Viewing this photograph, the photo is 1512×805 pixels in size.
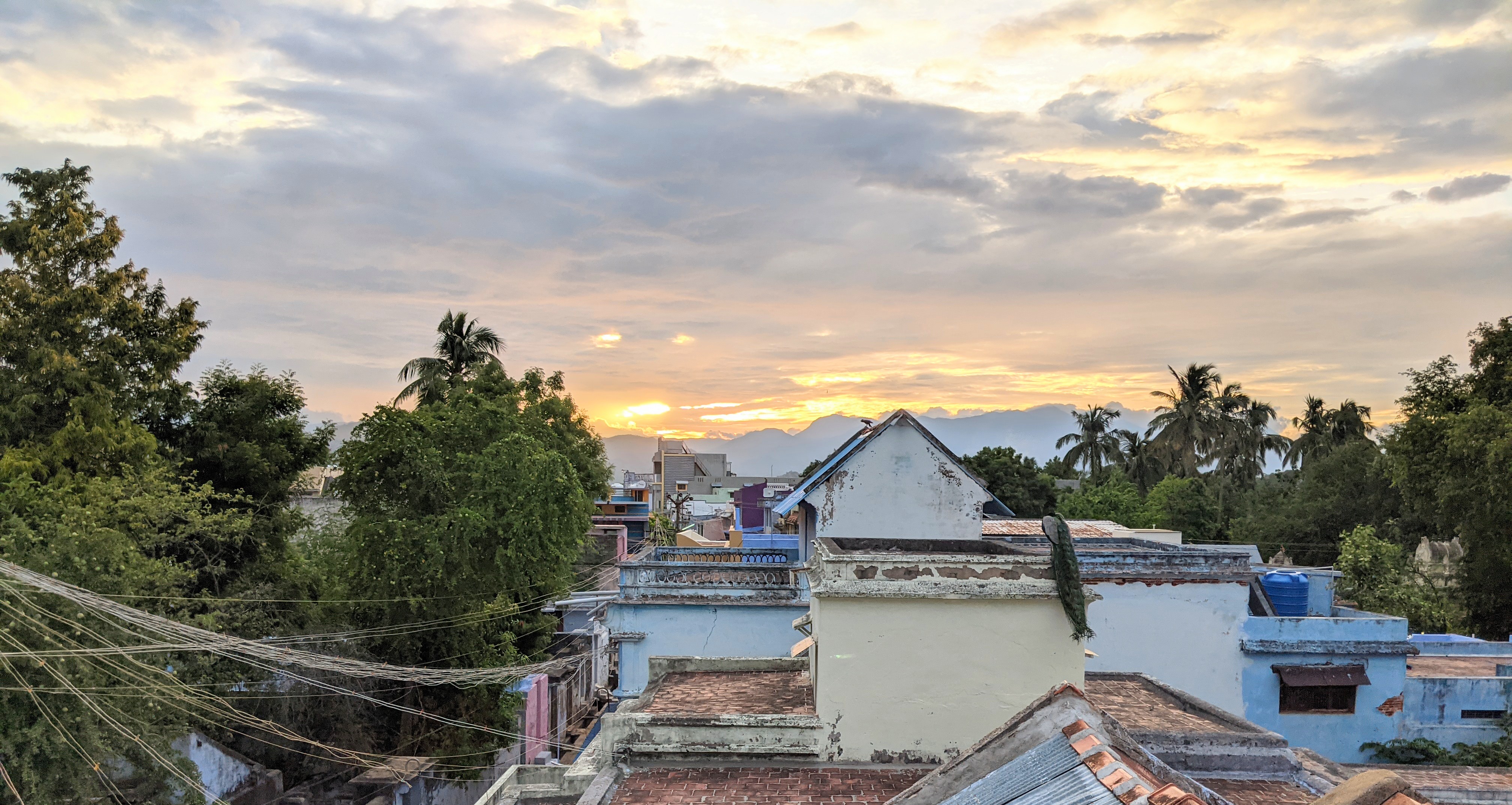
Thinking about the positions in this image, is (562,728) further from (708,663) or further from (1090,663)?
(1090,663)

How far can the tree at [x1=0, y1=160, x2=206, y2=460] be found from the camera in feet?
66.3

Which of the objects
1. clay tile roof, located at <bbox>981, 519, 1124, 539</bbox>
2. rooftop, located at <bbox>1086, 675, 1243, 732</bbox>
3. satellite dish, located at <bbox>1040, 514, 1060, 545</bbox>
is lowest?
rooftop, located at <bbox>1086, 675, 1243, 732</bbox>

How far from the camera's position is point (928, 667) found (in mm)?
10461

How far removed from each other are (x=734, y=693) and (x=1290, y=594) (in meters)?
15.7

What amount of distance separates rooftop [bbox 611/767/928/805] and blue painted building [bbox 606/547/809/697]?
31.4 feet

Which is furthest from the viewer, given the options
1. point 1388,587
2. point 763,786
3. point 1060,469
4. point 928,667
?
point 1060,469

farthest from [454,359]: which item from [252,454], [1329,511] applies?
[1329,511]

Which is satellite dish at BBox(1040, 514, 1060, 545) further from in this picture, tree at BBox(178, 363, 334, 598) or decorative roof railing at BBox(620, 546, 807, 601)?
tree at BBox(178, 363, 334, 598)

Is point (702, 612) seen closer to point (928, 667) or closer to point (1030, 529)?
point (928, 667)

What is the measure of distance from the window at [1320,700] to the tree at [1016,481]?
29.1 meters

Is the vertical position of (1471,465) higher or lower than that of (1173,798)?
higher

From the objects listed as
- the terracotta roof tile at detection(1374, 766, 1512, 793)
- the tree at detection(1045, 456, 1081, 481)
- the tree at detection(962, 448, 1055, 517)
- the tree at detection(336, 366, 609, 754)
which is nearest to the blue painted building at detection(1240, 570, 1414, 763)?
the terracotta roof tile at detection(1374, 766, 1512, 793)

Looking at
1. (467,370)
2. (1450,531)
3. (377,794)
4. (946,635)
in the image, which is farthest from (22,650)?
(1450,531)

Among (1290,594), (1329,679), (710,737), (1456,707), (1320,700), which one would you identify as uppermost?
(1290,594)
